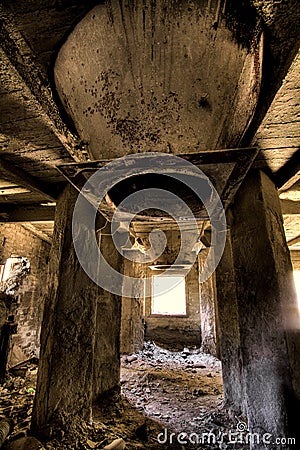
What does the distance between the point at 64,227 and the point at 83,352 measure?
3.61 feet

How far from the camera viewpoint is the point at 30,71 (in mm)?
1151

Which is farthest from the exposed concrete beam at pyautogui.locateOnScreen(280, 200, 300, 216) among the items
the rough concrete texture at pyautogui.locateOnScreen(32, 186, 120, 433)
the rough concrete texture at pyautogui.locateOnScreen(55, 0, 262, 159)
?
the rough concrete texture at pyautogui.locateOnScreen(32, 186, 120, 433)

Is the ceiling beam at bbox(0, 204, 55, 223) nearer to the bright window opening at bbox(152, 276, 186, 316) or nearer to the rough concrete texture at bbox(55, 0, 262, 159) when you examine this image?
the rough concrete texture at bbox(55, 0, 262, 159)

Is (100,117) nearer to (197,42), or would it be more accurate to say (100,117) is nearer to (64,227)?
(197,42)

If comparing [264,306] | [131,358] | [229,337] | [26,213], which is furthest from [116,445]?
[131,358]

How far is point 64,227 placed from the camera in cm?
221

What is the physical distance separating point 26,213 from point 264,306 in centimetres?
305

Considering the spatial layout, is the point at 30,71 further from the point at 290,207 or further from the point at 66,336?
the point at 290,207

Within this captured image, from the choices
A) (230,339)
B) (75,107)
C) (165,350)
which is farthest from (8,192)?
(165,350)

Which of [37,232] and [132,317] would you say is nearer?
[37,232]

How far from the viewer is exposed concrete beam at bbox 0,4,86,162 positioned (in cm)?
102

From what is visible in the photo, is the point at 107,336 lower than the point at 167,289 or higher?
lower

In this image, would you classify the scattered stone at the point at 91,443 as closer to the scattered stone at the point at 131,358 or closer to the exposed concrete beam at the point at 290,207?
the exposed concrete beam at the point at 290,207

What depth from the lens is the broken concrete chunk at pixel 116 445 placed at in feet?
5.62
